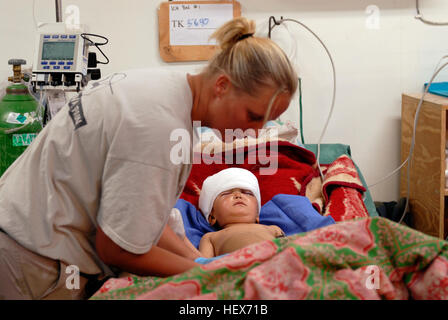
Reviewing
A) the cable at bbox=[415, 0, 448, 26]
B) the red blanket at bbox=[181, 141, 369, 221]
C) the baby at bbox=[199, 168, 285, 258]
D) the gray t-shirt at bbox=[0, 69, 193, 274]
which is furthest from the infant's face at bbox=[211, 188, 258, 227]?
the cable at bbox=[415, 0, 448, 26]

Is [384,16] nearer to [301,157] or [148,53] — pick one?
[301,157]

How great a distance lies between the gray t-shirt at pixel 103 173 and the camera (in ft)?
3.60

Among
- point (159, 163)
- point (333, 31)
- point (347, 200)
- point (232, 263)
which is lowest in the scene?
point (347, 200)

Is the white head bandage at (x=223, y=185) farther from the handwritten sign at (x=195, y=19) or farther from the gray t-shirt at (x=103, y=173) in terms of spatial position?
the handwritten sign at (x=195, y=19)

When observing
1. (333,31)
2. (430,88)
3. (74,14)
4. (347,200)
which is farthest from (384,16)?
(74,14)

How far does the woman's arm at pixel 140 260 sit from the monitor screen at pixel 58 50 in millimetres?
1237

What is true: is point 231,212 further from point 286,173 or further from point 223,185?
point 286,173

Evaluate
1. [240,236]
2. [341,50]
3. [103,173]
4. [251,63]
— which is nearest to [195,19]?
[341,50]

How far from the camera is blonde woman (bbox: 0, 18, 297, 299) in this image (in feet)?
3.62

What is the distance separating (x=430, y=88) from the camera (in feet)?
9.18

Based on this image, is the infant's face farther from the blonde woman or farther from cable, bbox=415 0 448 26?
cable, bbox=415 0 448 26

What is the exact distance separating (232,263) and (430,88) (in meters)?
2.21

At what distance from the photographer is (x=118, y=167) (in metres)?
1.11
